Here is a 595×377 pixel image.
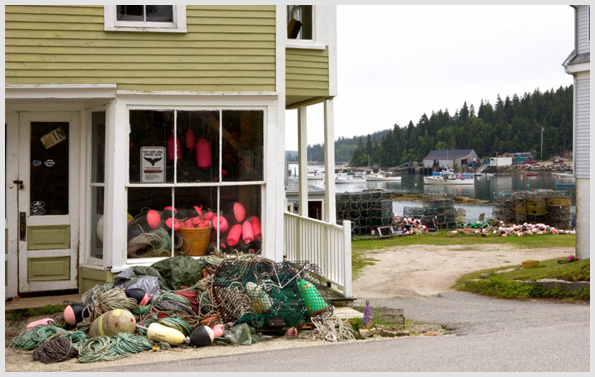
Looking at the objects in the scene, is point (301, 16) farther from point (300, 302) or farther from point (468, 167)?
point (468, 167)

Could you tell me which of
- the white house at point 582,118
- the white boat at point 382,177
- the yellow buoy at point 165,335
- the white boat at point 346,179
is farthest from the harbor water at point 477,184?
the yellow buoy at point 165,335

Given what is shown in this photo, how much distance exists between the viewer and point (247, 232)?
10.4 m

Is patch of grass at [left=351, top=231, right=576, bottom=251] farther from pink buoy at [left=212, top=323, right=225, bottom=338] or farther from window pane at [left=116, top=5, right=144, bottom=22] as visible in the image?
pink buoy at [left=212, top=323, right=225, bottom=338]

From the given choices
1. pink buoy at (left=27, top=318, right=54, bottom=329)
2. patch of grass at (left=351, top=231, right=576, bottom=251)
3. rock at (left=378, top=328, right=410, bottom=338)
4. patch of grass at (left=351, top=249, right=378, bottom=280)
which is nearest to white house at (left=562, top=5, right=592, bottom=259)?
patch of grass at (left=351, top=249, right=378, bottom=280)

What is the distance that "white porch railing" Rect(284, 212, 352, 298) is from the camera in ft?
33.1

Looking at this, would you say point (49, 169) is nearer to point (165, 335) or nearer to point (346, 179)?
point (165, 335)

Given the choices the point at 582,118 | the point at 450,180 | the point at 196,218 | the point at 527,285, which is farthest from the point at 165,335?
the point at 450,180

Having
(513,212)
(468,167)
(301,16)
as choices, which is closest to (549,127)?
(468,167)

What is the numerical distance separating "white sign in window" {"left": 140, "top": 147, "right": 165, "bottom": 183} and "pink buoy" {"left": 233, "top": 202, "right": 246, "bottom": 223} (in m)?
1.07

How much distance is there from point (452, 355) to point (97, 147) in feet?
19.0

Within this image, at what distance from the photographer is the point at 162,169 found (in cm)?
1003

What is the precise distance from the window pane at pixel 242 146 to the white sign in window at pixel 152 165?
85cm

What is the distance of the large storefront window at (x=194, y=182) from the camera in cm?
998

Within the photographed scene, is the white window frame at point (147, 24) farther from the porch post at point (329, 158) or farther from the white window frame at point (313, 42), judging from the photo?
the porch post at point (329, 158)
